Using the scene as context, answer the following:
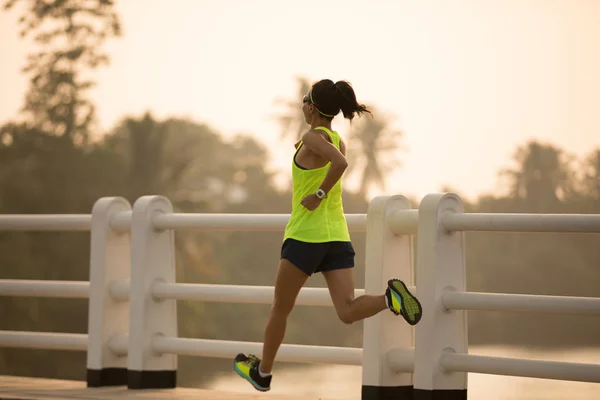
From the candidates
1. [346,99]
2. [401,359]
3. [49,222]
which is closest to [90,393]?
[49,222]

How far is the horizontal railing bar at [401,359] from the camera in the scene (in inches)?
298

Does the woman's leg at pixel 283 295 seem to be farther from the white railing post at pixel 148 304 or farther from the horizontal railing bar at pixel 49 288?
the horizontal railing bar at pixel 49 288

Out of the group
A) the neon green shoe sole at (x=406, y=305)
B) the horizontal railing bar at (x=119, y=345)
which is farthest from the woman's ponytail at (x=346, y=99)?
the horizontal railing bar at (x=119, y=345)

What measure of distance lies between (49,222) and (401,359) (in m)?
3.14

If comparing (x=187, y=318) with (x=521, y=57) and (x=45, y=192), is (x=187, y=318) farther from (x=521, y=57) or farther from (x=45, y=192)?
(x=521, y=57)

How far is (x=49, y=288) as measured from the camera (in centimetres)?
948

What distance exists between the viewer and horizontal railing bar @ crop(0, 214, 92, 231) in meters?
9.44

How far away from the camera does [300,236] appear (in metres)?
7.04

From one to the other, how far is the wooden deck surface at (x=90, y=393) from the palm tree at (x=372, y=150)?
77.2m

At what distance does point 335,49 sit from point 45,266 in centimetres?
6640

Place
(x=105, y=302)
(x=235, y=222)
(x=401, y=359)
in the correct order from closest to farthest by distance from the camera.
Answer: (x=401, y=359), (x=235, y=222), (x=105, y=302)

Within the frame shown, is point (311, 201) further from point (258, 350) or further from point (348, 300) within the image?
point (258, 350)

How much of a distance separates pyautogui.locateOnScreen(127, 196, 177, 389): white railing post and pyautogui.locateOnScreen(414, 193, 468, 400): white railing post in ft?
6.74

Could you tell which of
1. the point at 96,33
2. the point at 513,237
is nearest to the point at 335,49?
the point at 513,237
